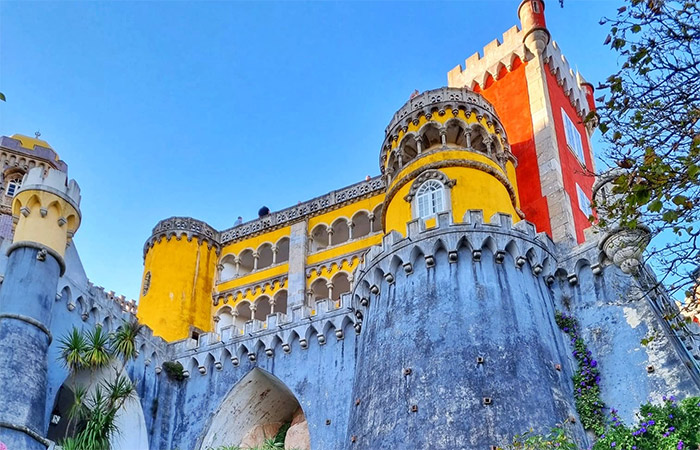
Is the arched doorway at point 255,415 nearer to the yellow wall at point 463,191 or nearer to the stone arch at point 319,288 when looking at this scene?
the yellow wall at point 463,191

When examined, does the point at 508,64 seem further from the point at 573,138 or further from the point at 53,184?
the point at 53,184

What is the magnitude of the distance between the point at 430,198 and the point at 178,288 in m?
15.1

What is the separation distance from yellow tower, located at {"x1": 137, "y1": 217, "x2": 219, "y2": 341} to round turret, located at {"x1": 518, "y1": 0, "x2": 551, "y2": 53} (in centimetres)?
1789

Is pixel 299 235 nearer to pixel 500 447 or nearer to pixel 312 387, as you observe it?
pixel 312 387

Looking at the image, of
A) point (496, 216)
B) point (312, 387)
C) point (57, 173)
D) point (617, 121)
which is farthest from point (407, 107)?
point (617, 121)

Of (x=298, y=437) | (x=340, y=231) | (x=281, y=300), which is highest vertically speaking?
(x=340, y=231)

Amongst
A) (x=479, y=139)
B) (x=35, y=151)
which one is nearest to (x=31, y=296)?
(x=479, y=139)

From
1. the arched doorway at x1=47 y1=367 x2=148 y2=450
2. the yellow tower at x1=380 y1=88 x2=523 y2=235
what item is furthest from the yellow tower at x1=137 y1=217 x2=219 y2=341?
the yellow tower at x1=380 y1=88 x2=523 y2=235

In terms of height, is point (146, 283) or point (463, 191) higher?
point (146, 283)

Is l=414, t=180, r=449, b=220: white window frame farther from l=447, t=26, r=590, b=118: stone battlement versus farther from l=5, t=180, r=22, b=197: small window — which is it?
l=5, t=180, r=22, b=197: small window

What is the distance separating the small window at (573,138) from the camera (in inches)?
1294

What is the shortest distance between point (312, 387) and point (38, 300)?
918cm

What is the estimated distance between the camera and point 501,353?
21250 millimetres

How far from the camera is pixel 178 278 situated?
36406mm
